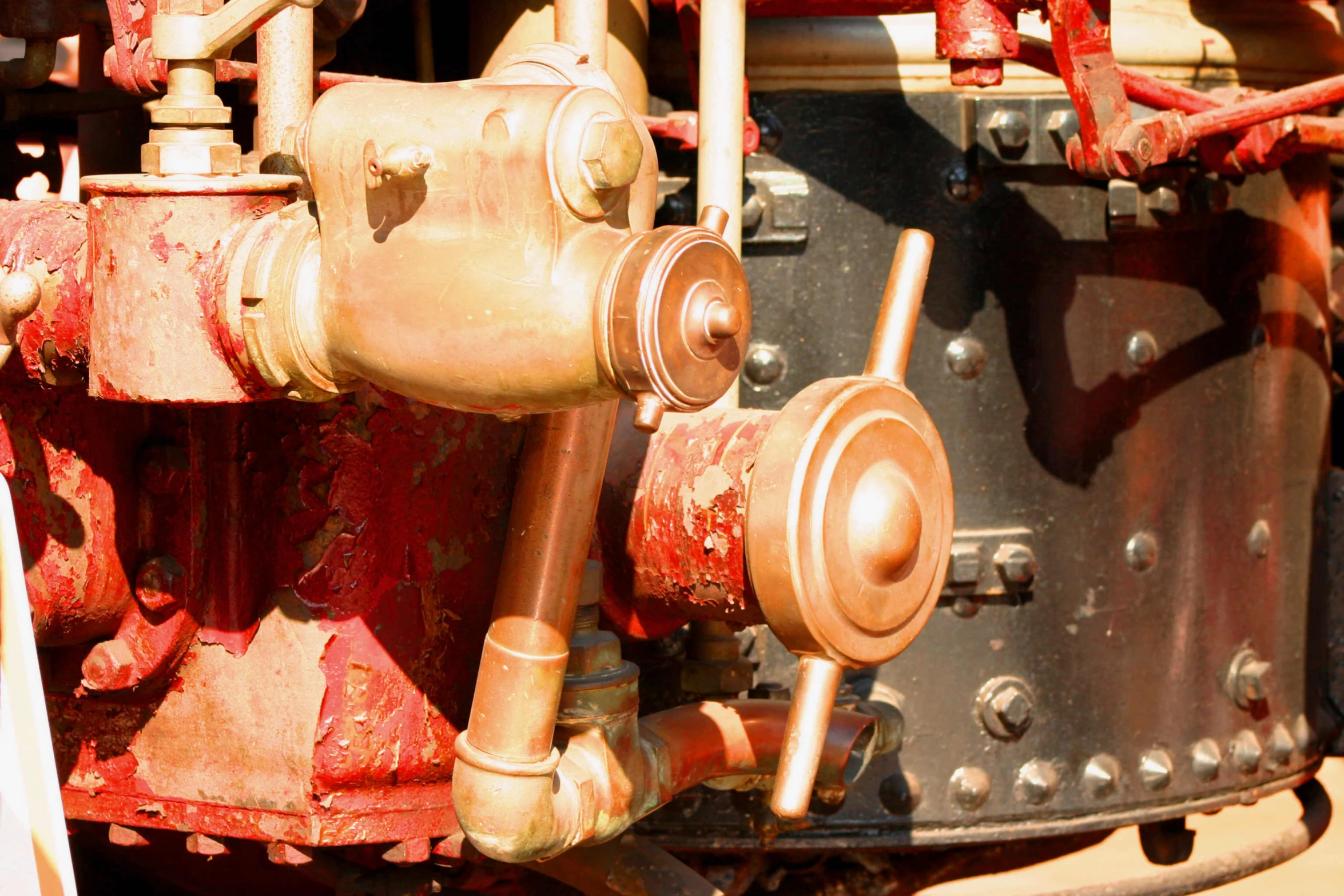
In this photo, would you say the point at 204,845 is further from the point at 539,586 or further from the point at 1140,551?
the point at 1140,551

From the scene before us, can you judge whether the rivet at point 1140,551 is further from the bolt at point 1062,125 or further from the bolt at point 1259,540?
the bolt at point 1062,125

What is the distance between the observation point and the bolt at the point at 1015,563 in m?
1.68

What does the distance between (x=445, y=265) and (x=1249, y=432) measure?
1.11m

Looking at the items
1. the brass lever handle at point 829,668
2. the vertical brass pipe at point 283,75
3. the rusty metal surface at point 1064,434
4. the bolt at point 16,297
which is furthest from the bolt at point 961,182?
the bolt at point 16,297

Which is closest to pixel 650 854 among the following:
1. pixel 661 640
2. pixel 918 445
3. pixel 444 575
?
pixel 661 640

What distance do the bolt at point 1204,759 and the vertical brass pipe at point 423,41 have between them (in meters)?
1.06

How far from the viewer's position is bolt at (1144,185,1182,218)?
1665 millimetres

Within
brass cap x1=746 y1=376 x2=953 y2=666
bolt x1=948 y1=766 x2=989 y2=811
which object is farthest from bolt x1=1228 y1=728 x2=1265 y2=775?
brass cap x1=746 y1=376 x2=953 y2=666

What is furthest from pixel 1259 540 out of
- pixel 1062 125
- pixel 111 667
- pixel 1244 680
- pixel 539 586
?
pixel 111 667

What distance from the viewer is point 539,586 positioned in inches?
45.8

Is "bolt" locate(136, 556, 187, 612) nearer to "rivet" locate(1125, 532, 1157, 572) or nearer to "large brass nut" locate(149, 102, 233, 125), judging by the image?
"large brass nut" locate(149, 102, 233, 125)

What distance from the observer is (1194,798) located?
5.88 ft

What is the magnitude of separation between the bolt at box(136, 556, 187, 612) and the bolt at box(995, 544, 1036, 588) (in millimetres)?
825

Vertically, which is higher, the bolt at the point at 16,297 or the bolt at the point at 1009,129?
the bolt at the point at 1009,129
